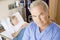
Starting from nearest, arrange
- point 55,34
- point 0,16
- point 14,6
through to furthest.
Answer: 1. point 55,34
2. point 0,16
3. point 14,6

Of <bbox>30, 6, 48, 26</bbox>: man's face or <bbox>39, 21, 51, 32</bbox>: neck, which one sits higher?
<bbox>30, 6, 48, 26</bbox>: man's face

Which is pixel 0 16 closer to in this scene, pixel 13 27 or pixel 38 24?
pixel 13 27

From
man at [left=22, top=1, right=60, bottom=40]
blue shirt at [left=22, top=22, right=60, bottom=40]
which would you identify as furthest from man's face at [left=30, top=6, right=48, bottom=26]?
blue shirt at [left=22, top=22, right=60, bottom=40]

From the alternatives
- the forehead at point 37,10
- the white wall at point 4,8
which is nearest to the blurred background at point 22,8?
the white wall at point 4,8

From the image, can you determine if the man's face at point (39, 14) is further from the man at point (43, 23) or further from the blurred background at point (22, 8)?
the blurred background at point (22, 8)

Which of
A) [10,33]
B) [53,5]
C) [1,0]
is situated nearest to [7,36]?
[10,33]

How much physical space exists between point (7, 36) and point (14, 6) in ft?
1.57

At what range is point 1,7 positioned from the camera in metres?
1.87

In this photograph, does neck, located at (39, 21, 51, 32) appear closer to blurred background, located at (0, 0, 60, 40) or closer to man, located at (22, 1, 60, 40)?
man, located at (22, 1, 60, 40)

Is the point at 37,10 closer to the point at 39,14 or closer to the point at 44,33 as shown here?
the point at 39,14

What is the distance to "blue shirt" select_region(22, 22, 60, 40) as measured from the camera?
4.39 feet

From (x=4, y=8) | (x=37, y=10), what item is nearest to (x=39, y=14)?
(x=37, y=10)

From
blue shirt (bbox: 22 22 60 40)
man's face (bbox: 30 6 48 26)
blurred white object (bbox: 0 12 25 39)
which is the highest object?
man's face (bbox: 30 6 48 26)

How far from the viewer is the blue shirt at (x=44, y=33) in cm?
134
